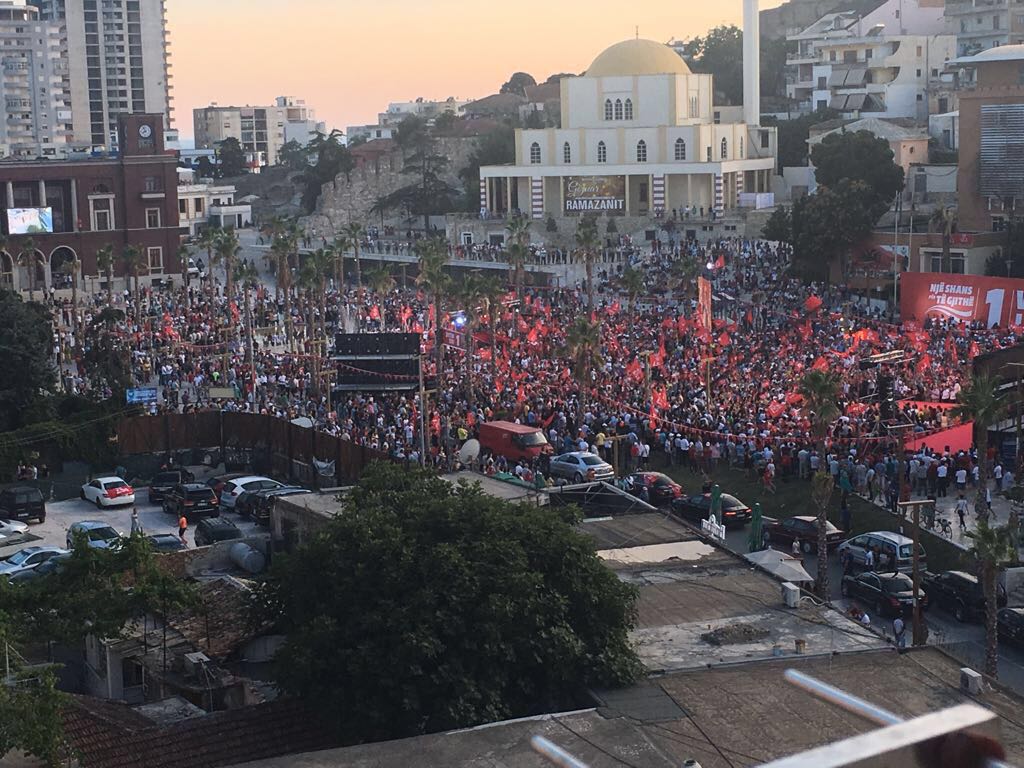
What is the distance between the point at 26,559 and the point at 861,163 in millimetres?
49574

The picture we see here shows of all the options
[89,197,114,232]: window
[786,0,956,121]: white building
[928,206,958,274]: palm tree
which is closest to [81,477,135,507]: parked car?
[928,206,958,274]: palm tree

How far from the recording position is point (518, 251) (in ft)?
224

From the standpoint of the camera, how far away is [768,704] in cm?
1691

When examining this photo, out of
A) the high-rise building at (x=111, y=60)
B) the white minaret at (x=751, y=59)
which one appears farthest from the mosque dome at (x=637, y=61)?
the high-rise building at (x=111, y=60)

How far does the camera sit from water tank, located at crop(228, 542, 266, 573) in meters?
27.3

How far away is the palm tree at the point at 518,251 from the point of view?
2683 inches

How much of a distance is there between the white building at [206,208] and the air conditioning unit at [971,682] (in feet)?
301

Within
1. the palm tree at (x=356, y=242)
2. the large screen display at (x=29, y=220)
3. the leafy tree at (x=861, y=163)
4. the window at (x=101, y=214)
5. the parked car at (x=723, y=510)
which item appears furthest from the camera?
the window at (x=101, y=214)

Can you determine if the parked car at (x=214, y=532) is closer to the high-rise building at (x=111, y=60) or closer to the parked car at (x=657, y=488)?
the parked car at (x=657, y=488)

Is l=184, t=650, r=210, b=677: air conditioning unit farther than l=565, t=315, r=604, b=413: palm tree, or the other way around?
l=565, t=315, r=604, b=413: palm tree

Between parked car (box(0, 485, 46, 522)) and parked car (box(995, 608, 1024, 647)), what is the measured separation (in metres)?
21.8

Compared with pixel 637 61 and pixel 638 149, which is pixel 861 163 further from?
pixel 637 61

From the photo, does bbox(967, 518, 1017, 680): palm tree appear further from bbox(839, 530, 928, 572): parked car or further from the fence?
the fence

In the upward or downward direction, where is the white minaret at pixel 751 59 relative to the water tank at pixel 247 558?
upward
